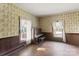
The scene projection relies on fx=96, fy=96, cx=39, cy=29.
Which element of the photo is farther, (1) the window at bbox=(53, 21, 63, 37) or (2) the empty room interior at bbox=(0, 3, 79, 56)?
(1) the window at bbox=(53, 21, 63, 37)

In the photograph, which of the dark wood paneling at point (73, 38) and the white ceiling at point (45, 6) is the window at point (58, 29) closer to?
the dark wood paneling at point (73, 38)

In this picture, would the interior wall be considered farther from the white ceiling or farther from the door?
the white ceiling

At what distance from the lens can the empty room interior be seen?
4.11 m

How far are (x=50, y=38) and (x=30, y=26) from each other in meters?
2.83

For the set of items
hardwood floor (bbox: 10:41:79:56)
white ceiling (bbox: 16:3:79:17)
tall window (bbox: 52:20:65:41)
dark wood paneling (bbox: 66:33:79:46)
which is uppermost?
white ceiling (bbox: 16:3:79:17)

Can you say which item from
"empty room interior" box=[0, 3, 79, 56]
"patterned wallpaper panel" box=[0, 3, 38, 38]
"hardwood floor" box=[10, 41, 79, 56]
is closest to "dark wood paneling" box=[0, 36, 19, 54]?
"empty room interior" box=[0, 3, 79, 56]

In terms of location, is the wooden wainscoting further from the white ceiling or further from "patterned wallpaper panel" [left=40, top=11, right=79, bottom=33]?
"patterned wallpaper panel" [left=40, top=11, right=79, bottom=33]

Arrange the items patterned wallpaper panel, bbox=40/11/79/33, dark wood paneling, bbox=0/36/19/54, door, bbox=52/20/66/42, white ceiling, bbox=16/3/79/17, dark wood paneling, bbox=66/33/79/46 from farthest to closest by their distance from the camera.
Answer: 1. door, bbox=52/20/66/42
2. patterned wallpaper panel, bbox=40/11/79/33
3. dark wood paneling, bbox=66/33/79/46
4. white ceiling, bbox=16/3/79/17
5. dark wood paneling, bbox=0/36/19/54

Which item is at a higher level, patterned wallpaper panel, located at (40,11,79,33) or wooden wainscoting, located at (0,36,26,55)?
patterned wallpaper panel, located at (40,11,79,33)

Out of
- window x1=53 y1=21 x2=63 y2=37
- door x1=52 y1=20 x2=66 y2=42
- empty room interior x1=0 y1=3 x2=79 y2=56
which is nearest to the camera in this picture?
empty room interior x1=0 y1=3 x2=79 y2=56

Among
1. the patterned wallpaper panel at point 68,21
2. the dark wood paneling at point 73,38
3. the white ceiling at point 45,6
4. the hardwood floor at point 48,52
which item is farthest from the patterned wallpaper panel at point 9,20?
the dark wood paneling at point 73,38

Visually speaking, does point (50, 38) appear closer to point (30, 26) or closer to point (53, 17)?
point (53, 17)

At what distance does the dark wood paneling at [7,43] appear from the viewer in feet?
12.2

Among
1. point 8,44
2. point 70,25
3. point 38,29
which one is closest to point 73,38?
point 70,25
